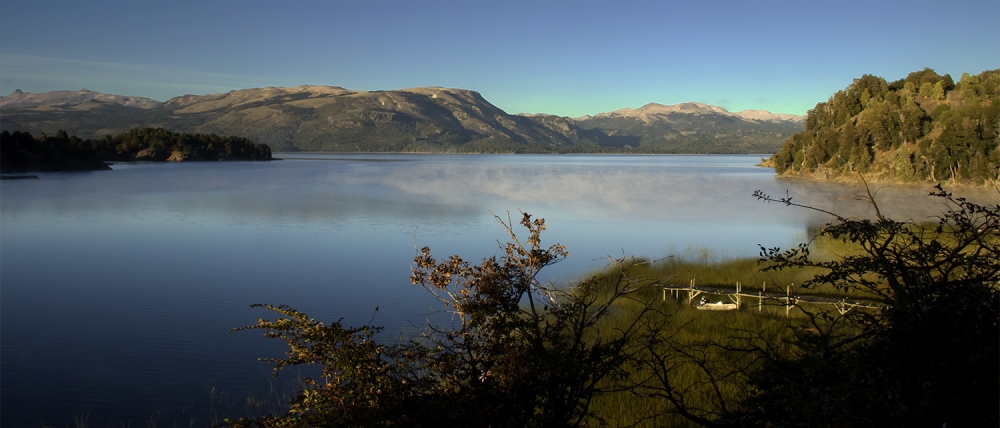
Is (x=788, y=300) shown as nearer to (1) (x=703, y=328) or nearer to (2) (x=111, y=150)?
(1) (x=703, y=328)

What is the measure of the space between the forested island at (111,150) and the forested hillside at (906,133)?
7214cm

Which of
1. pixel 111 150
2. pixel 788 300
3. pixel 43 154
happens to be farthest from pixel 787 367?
pixel 111 150

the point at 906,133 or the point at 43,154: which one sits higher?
the point at 906,133

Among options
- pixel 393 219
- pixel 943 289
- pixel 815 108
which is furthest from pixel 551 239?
pixel 815 108

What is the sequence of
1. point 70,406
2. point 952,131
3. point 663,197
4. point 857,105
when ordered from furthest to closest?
point 857,105, point 952,131, point 663,197, point 70,406

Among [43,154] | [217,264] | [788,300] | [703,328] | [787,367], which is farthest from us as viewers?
[43,154]

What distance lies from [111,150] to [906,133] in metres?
105

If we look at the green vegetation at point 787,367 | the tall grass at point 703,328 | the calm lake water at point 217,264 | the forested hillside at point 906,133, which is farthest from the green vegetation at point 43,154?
the green vegetation at point 787,367

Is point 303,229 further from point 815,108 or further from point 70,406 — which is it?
point 815,108

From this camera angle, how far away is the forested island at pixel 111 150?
66.2 meters

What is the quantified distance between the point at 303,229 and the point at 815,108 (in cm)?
7035

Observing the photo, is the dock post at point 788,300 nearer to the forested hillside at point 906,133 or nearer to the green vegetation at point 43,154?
the forested hillside at point 906,133

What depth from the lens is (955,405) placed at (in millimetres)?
2979

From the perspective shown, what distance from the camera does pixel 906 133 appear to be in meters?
56.9
